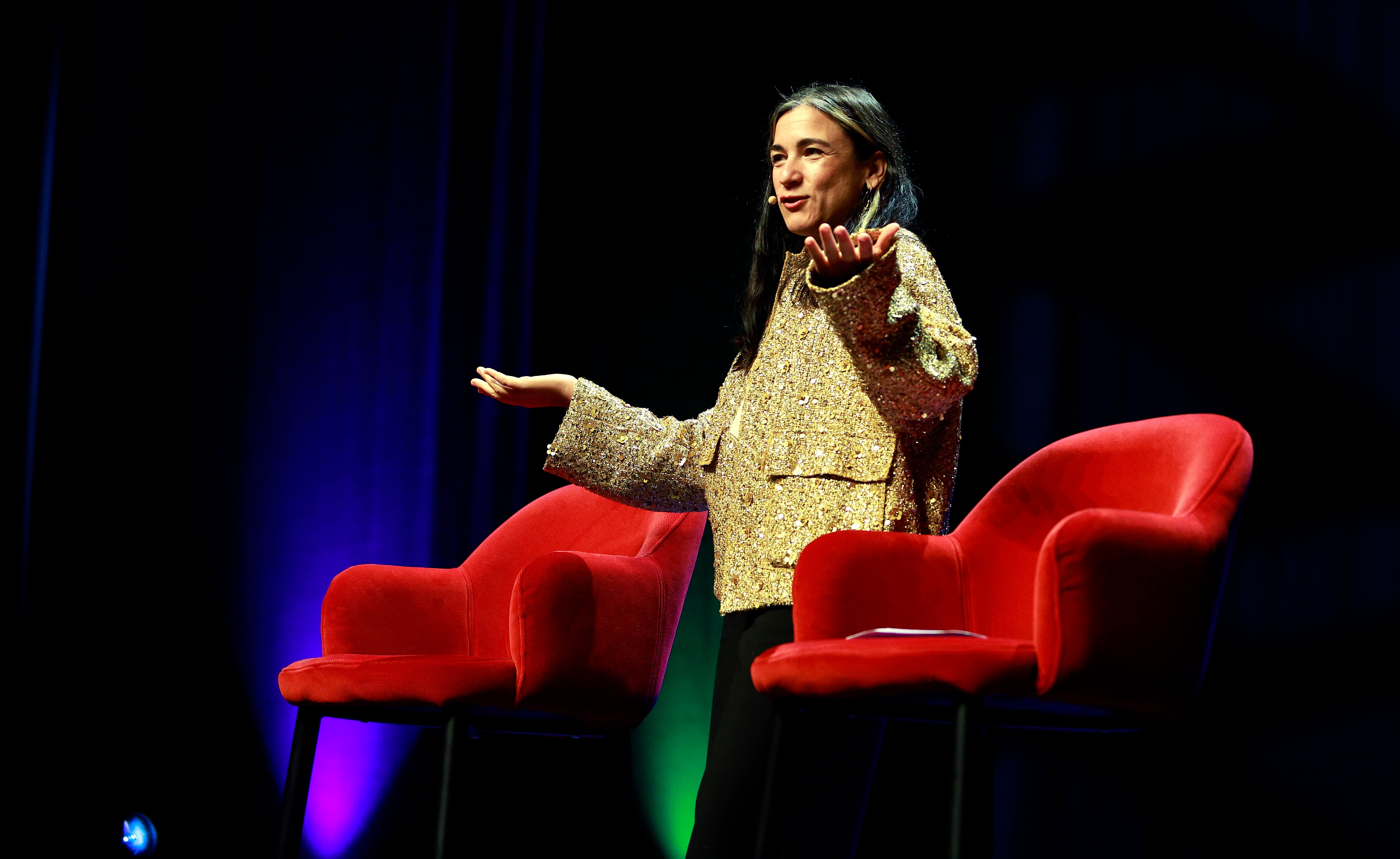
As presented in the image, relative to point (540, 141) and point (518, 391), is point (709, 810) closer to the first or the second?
point (518, 391)

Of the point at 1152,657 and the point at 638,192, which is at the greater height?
the point at 638,192

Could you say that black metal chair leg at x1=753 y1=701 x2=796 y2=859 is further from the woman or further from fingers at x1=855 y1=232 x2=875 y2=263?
fingers at x1=855 y1=232 x2=875 y2=263

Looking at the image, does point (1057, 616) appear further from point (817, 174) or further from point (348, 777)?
point (348, 777)

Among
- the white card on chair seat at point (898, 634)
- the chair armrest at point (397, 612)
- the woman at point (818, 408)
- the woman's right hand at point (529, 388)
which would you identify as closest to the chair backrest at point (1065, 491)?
the woman at point (818, 408)

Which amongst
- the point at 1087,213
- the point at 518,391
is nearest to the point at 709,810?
the point at 518,391

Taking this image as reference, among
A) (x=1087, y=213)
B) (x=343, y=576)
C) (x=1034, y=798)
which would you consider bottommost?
(x=1034, y=798)

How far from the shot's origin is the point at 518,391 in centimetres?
186

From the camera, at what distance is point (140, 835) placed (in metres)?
2.52

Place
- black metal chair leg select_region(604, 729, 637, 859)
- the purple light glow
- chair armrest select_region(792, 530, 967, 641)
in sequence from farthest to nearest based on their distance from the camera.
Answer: the purple light glow → black metal chair leg select_region(604, 729, 637, 859) → chair armrest select_region(792, 530, 967, 641)

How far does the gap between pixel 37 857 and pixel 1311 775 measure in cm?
227

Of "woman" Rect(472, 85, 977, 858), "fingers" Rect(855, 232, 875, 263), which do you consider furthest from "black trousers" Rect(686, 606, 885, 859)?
"fingers" Rect(855, 232, 875, 263)

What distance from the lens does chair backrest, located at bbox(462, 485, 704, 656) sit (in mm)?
2180

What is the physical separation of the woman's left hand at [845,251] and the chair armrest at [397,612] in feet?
3.58

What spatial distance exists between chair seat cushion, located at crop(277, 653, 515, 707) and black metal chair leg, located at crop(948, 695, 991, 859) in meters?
0.71
